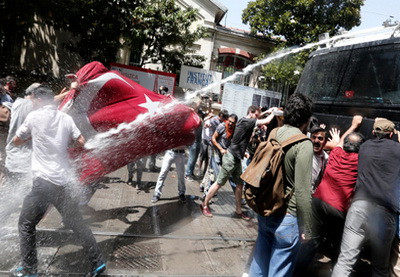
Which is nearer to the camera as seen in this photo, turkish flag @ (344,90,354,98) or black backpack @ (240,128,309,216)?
black backpack @ (240,128,309,216)

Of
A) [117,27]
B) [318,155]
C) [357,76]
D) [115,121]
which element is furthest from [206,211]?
[117,27]

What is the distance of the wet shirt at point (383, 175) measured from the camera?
2932 mm

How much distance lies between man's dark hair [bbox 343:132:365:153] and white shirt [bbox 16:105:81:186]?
3.03 metres

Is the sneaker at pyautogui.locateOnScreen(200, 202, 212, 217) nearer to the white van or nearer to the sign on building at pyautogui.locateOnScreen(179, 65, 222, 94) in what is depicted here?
the white van

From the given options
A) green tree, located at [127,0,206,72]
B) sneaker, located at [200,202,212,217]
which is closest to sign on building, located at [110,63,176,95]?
green tree, located at [127,0,206,72]

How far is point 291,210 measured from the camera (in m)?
2.50

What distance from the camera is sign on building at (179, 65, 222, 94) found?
472 inches

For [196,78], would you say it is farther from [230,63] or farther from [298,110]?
[298,110]

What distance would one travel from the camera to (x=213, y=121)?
7.36 m

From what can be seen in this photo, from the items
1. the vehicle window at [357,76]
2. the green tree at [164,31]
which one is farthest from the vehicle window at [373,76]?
the green tree at [164,31]

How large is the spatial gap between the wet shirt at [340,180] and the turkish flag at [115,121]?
2255 mm

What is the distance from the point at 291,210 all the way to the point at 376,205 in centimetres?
106

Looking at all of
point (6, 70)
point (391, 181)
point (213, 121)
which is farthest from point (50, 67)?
point (391, 181)

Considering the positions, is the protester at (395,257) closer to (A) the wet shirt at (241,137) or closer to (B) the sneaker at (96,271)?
(A) the wet shirt at (241,137)
